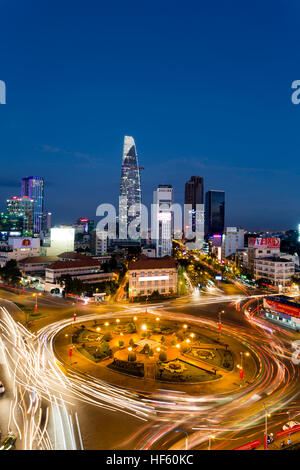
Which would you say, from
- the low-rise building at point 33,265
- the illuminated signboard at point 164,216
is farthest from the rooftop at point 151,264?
the illuminated signboard at point 164,216

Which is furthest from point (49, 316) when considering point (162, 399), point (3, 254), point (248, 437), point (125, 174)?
point (125, 174)

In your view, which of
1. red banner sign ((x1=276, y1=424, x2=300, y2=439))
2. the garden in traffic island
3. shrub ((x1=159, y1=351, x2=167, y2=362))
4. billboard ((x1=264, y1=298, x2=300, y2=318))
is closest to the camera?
red banner sign ((x1=276, y1=424, x2=300, y2=439))

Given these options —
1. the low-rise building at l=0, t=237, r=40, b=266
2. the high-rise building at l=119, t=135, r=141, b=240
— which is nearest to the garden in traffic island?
the low-rise building at l=0, t=237, r=40, b=266

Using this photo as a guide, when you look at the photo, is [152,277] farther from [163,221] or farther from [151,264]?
[163,221]

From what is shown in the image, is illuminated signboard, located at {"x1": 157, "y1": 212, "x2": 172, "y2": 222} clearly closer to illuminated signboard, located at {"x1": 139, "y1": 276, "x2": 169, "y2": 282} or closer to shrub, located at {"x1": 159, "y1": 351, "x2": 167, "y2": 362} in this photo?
illuminated signboard, located at {"x1": 139, "y1": 276, "x2": 169, "y2": 282}

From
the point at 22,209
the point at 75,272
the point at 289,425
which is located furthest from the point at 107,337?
the point at 22,209
